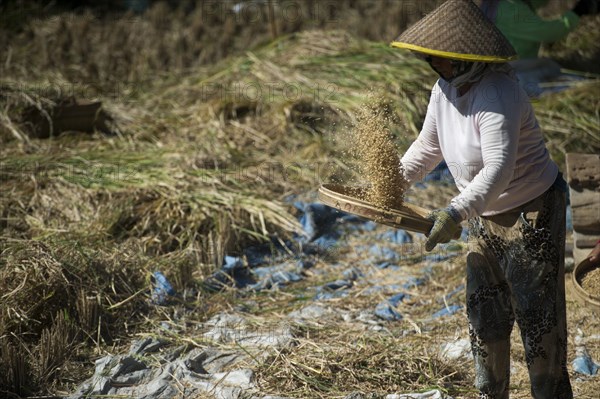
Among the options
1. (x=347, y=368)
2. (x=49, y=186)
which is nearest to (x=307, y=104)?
(x=49, y=186)

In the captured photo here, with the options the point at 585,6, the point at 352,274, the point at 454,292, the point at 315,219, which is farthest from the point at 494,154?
the point at 585,6

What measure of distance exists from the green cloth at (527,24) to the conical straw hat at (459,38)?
135 inches

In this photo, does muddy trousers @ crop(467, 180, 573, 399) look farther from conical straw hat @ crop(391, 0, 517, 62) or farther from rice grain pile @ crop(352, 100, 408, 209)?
conical straw hat @ crop(391, 0, 517, 62)

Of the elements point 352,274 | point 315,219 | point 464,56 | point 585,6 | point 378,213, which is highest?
point 464,56

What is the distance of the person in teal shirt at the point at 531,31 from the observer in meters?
5.64

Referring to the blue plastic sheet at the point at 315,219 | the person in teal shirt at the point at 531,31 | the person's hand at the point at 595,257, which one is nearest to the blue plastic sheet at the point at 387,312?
the blue plastic sheet at the point at 315,219

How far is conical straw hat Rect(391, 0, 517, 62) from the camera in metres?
2.23

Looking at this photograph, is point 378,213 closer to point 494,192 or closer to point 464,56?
point 494,192

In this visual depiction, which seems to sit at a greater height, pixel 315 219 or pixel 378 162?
pixel 378 162

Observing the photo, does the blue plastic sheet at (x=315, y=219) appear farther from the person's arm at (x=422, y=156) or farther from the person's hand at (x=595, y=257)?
the person's arm at (x=422, y=156)

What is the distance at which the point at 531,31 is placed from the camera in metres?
5.68

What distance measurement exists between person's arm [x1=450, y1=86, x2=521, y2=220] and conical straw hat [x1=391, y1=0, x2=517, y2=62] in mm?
127

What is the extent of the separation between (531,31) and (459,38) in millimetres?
3715

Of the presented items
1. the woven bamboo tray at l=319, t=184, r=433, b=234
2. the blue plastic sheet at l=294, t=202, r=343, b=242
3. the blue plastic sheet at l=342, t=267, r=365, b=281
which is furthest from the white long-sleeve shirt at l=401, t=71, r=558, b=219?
the blue plastic sheet at l=294, t=202, r=343, b=242
